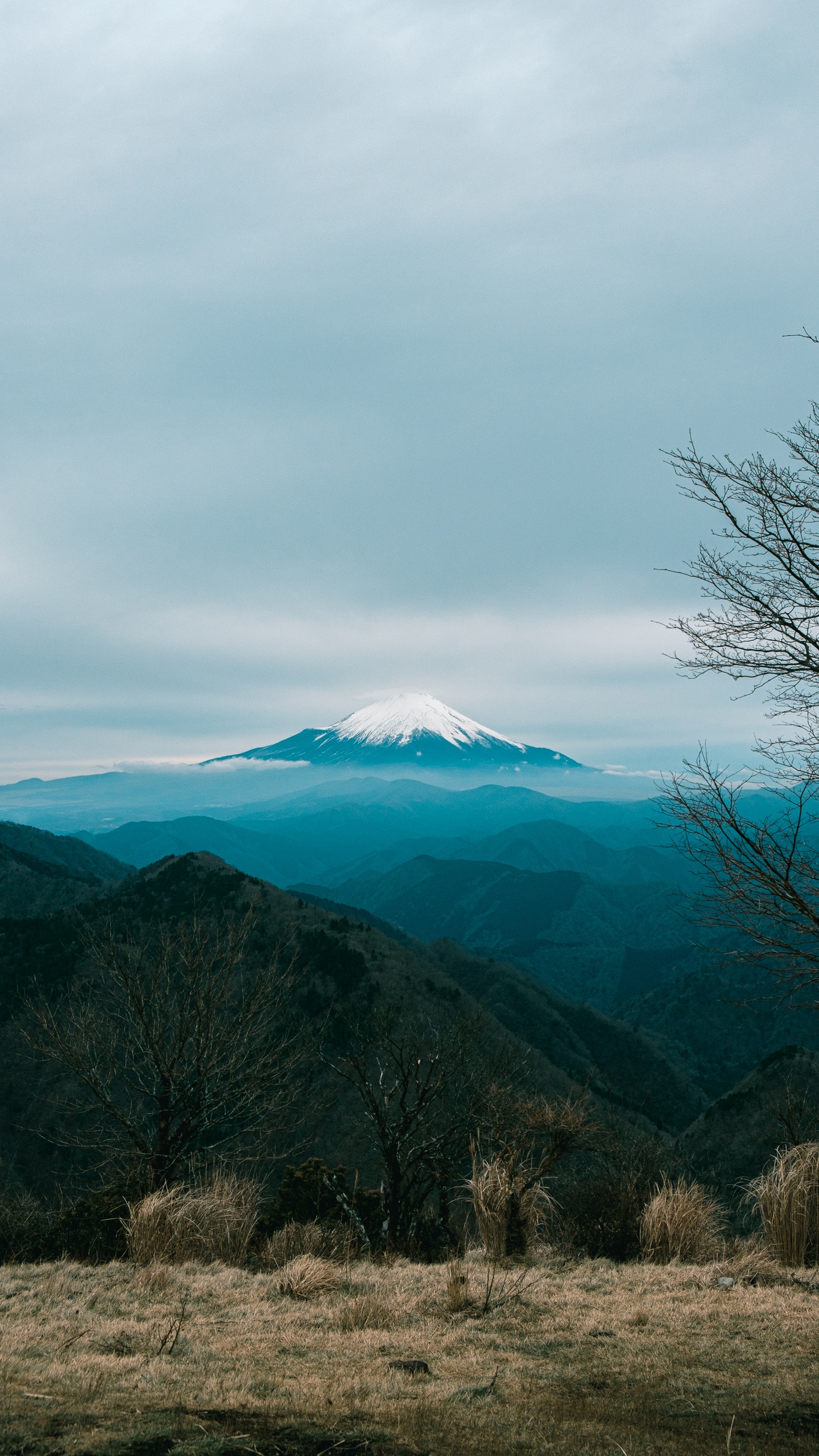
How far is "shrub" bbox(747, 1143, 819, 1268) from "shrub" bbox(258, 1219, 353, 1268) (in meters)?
4.05

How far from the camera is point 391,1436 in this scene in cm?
346

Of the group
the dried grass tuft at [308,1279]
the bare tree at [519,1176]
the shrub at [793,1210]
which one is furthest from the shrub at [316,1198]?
the shrub at [793,1210]

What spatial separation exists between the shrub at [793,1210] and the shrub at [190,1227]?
509cm

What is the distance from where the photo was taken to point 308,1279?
6.45 m

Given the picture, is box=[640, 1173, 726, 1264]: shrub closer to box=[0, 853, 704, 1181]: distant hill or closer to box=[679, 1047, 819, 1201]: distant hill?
box=[0, 853, 704, 1181]: distant hill

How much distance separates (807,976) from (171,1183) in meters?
9.17

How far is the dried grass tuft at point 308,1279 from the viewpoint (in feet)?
20.8

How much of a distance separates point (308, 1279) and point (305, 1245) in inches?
75.7

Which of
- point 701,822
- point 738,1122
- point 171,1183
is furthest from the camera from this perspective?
point 738,1122

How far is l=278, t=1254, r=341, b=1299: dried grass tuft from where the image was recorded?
6.34m

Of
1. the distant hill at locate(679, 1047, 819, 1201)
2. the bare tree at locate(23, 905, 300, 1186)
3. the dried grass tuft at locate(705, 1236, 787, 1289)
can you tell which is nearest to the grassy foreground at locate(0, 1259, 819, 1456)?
the dried grass tuft at locate(705, 1236, 787, 1289)

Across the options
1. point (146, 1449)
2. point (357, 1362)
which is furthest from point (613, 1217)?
point (146, 1449)

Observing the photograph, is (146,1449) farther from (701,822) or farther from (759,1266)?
(759,1266)

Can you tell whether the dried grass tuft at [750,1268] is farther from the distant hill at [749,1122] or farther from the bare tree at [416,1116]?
the distant hill at [749,1122]
